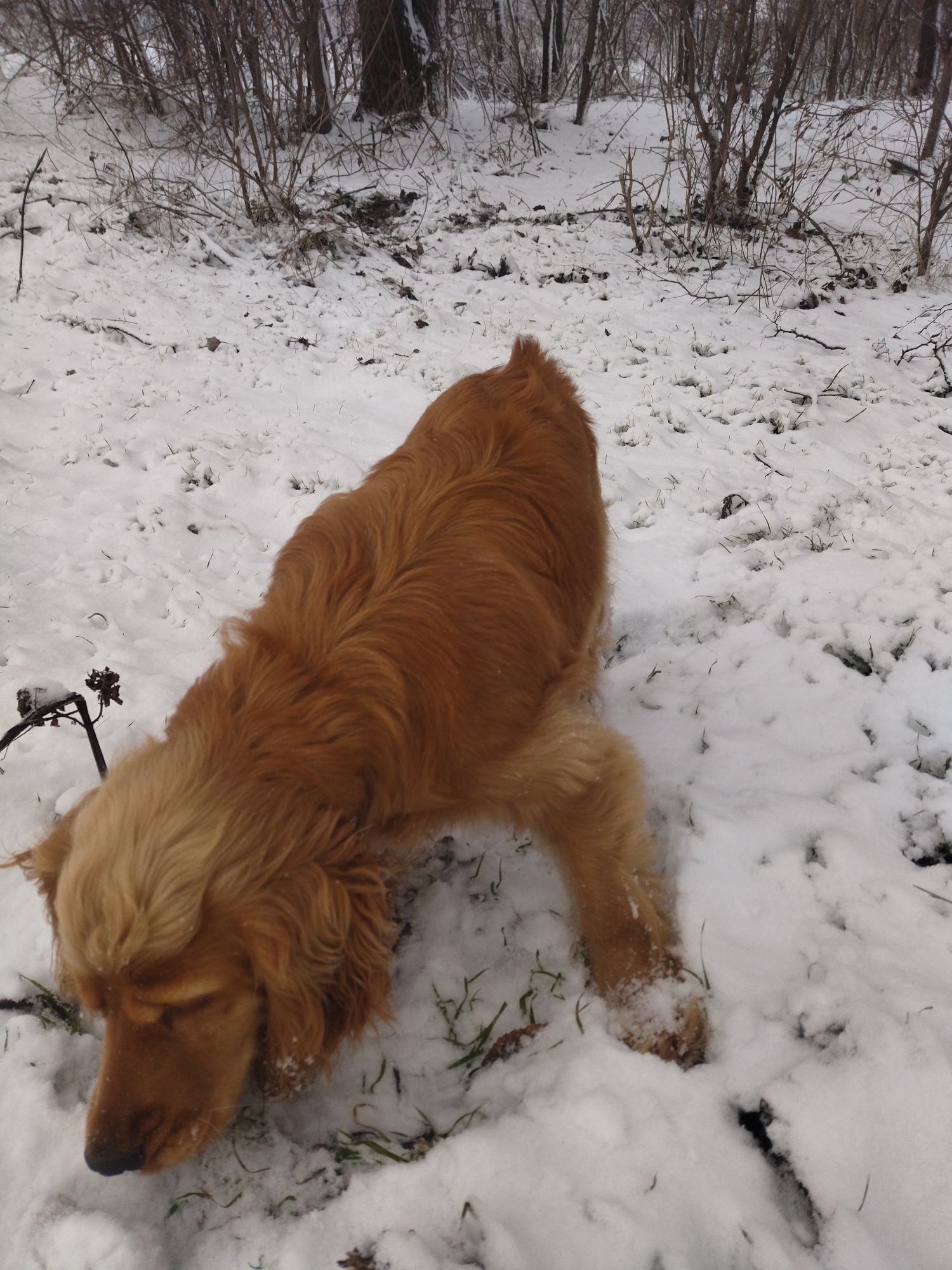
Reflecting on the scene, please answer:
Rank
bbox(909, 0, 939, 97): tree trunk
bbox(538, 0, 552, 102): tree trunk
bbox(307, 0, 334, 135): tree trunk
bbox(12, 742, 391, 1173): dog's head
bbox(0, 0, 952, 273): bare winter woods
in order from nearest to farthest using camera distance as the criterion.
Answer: bbox(12, 742, 391, 1173): dog's head
bbox(0, 0, 952, 273): bare winter woods
bbox(307, 0, 334, 135): tree trunk
bbox(909, 0, 939, 97): tree trunk
bbox(538, 0, 552, 102): tree trunk

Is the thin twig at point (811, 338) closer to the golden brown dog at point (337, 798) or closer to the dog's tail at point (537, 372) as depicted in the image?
the dog's tail at point (537, 372)

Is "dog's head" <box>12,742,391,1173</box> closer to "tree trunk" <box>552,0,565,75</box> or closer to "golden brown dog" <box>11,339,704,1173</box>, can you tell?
"golden brown dog" <box>11,339,704,1173</box>

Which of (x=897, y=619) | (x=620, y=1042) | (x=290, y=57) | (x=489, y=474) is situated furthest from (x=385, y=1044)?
(x=290, y=57)

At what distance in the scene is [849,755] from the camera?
2664mm

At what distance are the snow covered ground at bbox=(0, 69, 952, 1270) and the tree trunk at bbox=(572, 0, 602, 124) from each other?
7062 millimetres

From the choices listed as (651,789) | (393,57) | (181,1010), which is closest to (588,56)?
(393,57)

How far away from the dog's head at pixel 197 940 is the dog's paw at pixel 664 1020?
0.71 metres

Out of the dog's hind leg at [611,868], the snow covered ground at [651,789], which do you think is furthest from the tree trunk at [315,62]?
the dog's hind leg at [611,868]

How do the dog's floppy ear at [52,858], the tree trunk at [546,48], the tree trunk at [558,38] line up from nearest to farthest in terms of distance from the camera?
the dog's floppy ear at [52,858]
the tree trunk at [546,48]
the tree trunk at [558,38]

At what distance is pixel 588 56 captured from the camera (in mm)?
11062

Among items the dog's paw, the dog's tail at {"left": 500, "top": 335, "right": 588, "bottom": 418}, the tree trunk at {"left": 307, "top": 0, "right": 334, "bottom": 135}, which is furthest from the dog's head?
the tree trunk at {"left": 307, "top": 0, "right": 334, "bottom": 135}

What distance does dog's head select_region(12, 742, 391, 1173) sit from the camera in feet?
4.71

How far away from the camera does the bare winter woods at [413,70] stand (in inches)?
→ 306

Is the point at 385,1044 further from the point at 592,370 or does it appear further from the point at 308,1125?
the point at 592,370
